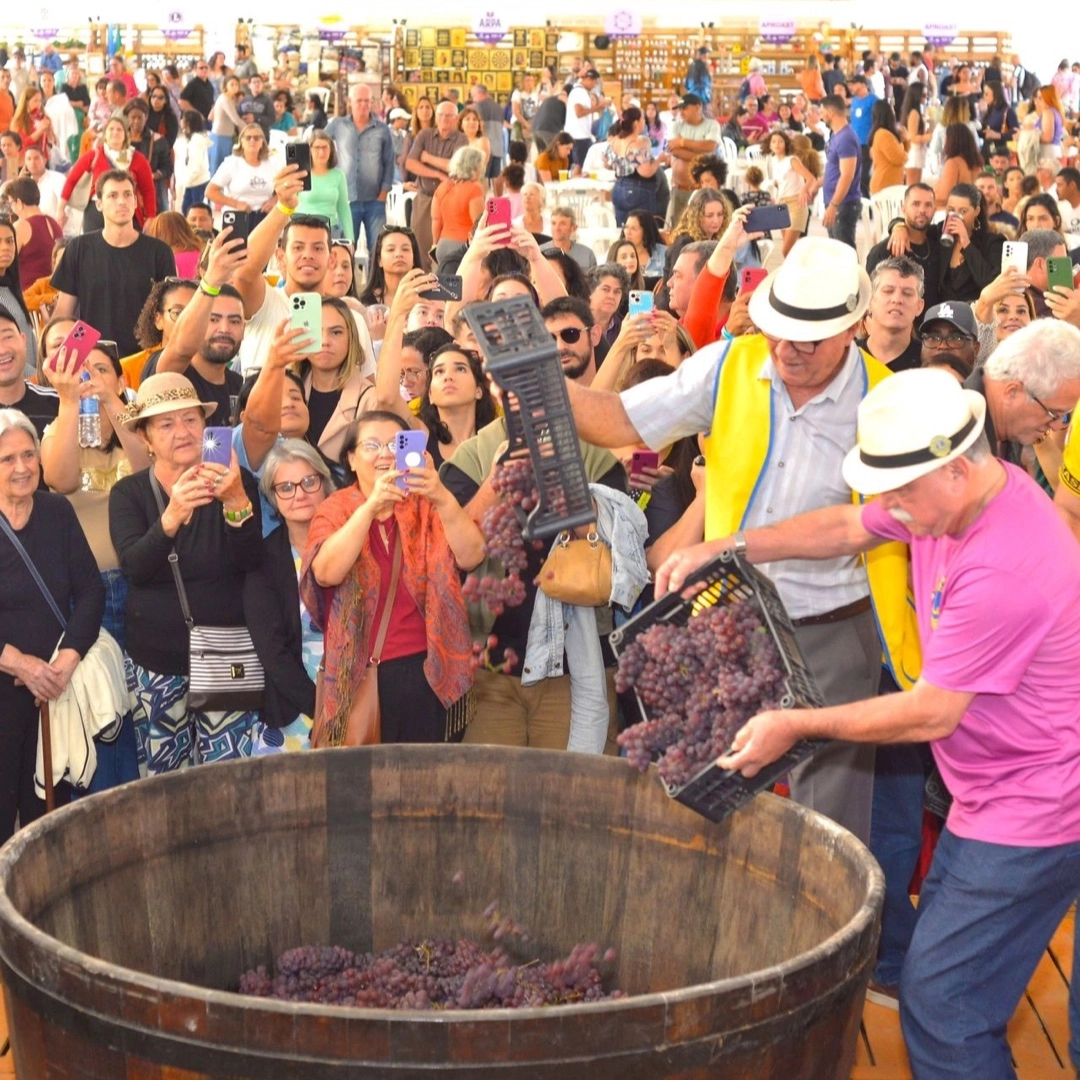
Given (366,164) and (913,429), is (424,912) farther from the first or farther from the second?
(366,164)

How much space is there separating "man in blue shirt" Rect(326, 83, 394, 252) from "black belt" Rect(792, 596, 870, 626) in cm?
895

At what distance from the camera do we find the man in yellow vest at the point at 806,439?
11.8 feet

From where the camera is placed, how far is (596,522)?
4363 millimetres

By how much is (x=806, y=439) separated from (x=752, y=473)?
0.48 feet

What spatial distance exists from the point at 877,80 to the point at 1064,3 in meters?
9.69

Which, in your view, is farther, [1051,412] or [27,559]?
[27,559]

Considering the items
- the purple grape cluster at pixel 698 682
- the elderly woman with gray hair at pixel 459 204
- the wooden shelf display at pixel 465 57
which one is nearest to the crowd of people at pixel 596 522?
the purple grape cluster at pixel 698 682

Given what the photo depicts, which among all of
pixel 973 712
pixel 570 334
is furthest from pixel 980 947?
pixel 570 334

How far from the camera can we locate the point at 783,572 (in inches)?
150

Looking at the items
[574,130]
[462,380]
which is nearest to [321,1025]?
[462,380]

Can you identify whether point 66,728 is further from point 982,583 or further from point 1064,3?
point 1064,3

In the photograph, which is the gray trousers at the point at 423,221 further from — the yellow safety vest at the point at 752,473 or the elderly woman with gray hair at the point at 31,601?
the yellow safety vest at the point at 752,473

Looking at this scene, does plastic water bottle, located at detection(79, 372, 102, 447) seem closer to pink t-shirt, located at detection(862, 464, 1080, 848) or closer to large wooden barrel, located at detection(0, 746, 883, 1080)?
large wooden barrel, located at detection(0, 746, 883, 1080)

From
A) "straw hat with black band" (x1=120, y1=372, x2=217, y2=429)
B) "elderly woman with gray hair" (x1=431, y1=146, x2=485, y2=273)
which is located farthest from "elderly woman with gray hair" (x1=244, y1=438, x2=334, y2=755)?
"elderly woman with gray hair" (x1=431, y1=146, x2=485, y2=273)
